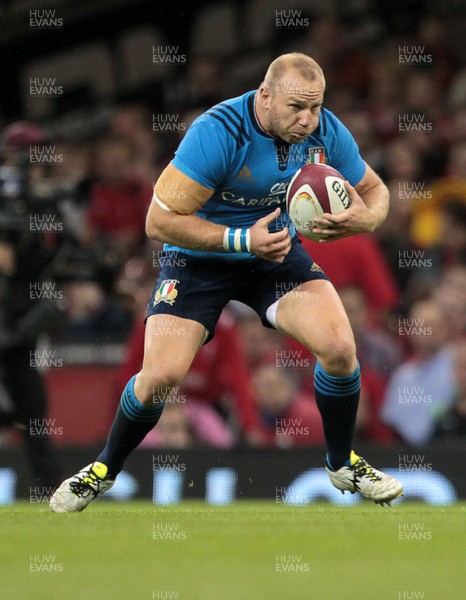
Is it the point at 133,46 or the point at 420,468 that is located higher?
the point at 133,46

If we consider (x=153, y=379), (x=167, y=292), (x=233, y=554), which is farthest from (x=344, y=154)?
(x=233, y=554)

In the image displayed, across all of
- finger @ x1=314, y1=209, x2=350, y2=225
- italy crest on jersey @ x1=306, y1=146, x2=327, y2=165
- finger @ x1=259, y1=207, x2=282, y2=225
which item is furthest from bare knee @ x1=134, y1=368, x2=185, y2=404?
italy crest on jersey @ x1=306, y1=146, x2=327, y2=165

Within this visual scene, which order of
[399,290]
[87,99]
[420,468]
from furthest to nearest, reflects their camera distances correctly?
[87,99] < [399,290] < [420,468]

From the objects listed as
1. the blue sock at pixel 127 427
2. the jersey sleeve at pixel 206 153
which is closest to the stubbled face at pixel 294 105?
the jersey sleeve at pixel 206 153

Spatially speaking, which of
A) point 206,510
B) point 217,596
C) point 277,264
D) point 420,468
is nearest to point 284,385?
point 420,468

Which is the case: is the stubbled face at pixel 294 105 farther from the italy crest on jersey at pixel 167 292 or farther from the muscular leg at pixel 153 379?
the muscular leg at pixel 153 379

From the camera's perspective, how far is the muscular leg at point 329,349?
23.2 feet

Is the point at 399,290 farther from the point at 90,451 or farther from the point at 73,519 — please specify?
the point at 73,519

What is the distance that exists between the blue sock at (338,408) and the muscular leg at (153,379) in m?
0.70

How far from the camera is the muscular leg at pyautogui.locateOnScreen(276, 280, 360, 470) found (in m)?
7.08

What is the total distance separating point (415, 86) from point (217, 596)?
33.2ft

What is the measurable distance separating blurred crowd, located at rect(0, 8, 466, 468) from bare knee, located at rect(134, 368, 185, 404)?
282 centimetres

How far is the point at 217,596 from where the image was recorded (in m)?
5.11

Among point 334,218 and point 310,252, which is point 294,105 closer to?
point 334,218
